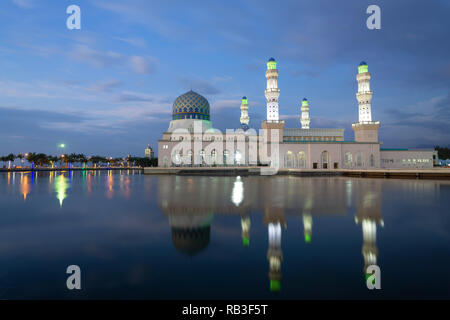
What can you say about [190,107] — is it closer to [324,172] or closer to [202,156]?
[202,156]

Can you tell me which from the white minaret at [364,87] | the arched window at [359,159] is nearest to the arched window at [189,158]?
the arched window at [359,159]

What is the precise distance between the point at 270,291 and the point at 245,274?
519mm

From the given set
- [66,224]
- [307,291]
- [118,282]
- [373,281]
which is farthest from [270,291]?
[66,224]

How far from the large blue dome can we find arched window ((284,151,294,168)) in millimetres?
15803

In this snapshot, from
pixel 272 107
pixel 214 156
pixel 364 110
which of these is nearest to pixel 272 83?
pixel 272 107

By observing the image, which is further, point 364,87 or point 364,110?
point 364,110

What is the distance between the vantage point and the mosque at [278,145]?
4247 cm

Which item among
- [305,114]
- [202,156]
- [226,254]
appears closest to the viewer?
[226,254]

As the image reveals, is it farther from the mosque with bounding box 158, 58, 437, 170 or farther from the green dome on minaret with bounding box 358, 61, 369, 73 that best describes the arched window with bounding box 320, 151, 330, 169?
the green dome on minaret with bounding box 358, 61, 369, 73

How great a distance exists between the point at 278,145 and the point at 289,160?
10.8 ft

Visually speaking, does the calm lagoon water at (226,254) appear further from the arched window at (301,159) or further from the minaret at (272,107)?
the arched window at (301,159)

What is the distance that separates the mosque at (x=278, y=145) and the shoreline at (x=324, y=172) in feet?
15.2

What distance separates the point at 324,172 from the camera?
34.9 metres
